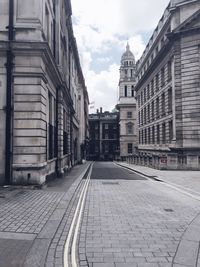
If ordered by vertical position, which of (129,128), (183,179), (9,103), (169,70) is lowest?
(183,179)

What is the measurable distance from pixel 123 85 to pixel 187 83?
55.0 meters

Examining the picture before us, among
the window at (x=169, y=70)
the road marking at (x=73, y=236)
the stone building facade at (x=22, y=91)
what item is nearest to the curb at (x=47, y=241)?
the road marking at (x=73, y=236)

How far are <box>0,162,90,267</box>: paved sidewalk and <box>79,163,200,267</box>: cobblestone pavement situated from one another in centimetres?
68

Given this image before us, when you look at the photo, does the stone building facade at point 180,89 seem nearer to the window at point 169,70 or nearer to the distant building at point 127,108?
the window at point 169,70

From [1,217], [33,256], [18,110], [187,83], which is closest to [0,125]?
[18,110]

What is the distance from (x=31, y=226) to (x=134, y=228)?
258 cm

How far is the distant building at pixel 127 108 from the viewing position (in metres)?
79.6

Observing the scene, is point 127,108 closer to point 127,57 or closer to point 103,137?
point 127,57

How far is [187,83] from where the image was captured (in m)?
30.1

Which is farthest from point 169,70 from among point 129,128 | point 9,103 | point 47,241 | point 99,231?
point 129,128

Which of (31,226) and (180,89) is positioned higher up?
(180,89)

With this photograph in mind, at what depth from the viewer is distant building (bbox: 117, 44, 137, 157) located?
79.6 m

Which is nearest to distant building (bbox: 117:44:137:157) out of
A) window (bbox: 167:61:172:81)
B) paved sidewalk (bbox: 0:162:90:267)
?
window (bbox: 167:61:172:81)

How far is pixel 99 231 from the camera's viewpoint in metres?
6.89
